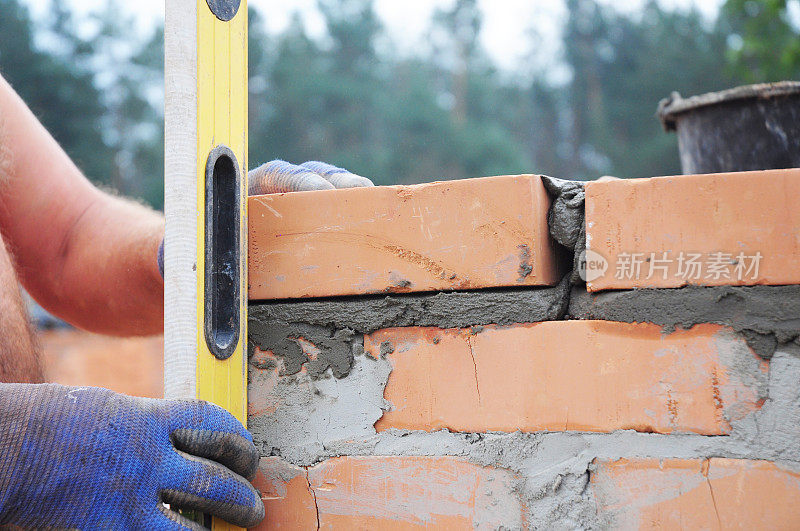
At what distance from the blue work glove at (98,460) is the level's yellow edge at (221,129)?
0.09m

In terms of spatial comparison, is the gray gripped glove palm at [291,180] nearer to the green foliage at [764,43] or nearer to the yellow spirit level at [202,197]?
the yellow spirit level at [202,197]

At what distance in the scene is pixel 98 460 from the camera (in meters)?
1.23

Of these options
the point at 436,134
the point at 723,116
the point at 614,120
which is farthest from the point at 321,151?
the point at 723,116

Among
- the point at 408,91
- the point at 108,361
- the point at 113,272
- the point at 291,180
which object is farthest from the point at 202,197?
the point at 408,91

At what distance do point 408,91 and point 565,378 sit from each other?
2416cm

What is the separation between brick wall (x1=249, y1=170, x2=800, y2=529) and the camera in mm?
1297

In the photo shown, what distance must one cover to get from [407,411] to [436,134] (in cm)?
2301

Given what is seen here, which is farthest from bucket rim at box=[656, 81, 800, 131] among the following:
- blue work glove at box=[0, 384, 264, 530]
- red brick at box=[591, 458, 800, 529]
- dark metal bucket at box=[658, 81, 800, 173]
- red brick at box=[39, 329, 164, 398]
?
red brick at box=[39, 329, 164, 398]

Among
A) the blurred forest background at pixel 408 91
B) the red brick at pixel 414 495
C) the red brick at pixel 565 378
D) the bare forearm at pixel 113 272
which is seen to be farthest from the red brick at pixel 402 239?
the blurred forest background at pixel 408 91

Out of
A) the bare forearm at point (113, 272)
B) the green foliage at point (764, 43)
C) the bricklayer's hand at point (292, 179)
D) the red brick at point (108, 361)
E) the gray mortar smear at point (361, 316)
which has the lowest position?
the red brick at point (108, 361)

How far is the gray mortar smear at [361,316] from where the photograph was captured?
1431 mm

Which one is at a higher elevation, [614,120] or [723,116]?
[614,120]

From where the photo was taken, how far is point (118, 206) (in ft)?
7.13

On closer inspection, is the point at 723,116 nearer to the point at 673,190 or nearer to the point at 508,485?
the point at 673,190
